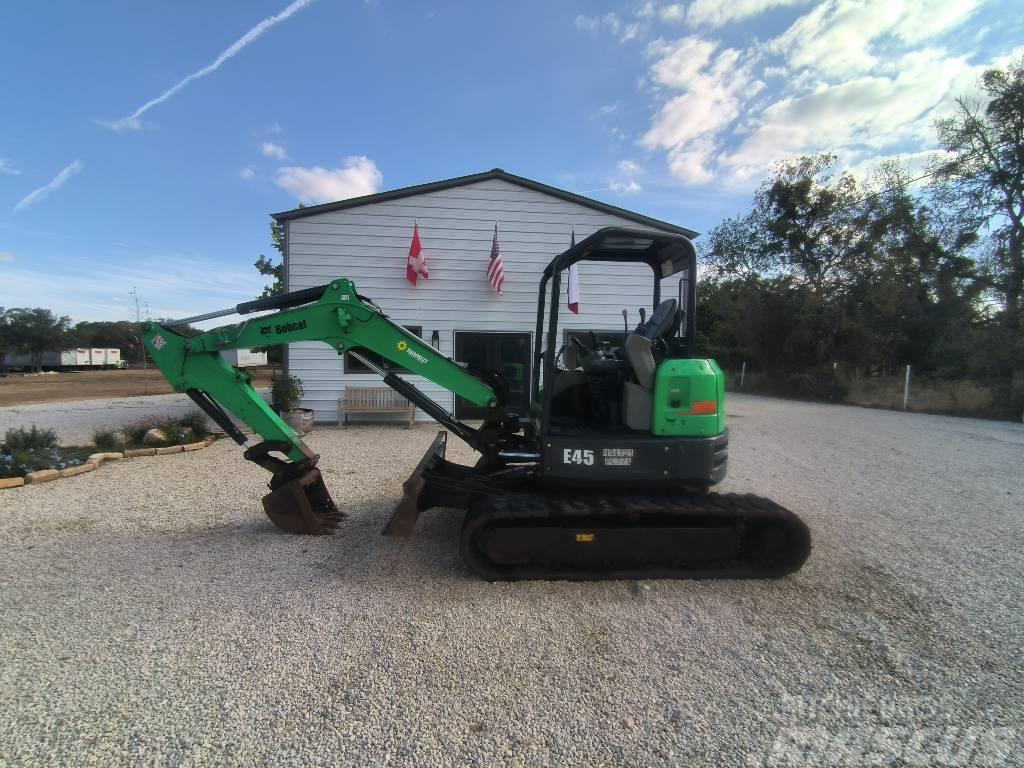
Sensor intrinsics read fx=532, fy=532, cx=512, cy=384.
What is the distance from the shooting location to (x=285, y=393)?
1097 cm

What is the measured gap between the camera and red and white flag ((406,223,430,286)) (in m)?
11.2

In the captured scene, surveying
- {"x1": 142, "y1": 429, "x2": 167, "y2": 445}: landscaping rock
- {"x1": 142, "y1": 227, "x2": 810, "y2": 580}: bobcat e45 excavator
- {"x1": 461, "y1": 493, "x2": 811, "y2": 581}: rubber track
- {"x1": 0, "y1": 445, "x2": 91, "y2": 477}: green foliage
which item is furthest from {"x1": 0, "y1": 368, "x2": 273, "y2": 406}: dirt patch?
{"x1": 461, "y1": 493, "x2": 811, "y2": 581}: rubber track

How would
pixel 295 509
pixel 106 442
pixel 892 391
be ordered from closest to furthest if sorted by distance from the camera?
1. pixel 295 509
2. pixel 106 442
3. pixel 892 391

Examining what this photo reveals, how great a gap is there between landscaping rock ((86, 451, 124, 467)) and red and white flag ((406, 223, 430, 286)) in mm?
6054

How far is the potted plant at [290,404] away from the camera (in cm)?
1073

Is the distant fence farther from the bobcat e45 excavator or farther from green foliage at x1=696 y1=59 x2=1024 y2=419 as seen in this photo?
the bobcat e45 excavator

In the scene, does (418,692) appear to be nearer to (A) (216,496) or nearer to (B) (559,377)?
(B) (559,377)

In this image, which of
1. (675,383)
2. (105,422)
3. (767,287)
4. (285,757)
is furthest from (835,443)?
(767,287)

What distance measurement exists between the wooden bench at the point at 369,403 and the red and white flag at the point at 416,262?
2.52m

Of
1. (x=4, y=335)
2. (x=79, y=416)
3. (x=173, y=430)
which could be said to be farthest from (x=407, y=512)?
(x=4, y=335)

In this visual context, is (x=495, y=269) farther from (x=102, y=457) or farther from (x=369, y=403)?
(x=102, y=457)

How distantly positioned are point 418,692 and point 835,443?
10.6m

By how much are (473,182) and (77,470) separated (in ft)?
29.0

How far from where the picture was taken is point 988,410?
605 inches
